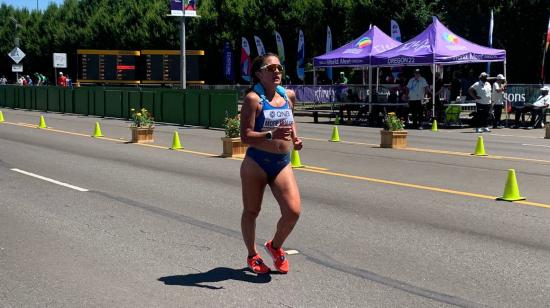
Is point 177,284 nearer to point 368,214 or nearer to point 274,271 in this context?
point 274,271

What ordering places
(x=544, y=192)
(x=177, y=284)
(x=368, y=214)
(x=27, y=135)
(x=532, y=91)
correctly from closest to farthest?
(x=177, y=284) → (x=368, y=214) → (x=544, y=192) → (x=27, y=135) → (x=532, y=91)

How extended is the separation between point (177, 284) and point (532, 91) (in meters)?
25.4

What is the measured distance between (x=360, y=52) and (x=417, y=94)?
4950 millimetres

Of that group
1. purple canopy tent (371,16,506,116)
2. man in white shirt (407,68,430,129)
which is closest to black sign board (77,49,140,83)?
purple canopy tent (371,16,506,116)

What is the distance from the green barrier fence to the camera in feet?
86.2

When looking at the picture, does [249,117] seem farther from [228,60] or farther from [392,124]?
[228,60]

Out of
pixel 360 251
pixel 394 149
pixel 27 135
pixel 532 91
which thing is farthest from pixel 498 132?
pixel 360 251

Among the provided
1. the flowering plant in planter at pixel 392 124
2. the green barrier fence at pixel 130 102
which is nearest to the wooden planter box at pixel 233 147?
the flowering plant in planter at pixel 392 124

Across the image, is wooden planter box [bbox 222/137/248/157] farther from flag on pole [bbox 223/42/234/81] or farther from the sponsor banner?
flag on pole [bbox 223/42/234/81]

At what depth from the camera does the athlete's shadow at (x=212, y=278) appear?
600 centimetres

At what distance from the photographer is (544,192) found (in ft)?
35.2

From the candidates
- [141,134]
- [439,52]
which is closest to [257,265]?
[141,134]

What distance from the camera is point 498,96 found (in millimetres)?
25250

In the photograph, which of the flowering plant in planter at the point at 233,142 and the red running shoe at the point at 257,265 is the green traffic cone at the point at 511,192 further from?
the flowering plant in planter at the point at 233,142
